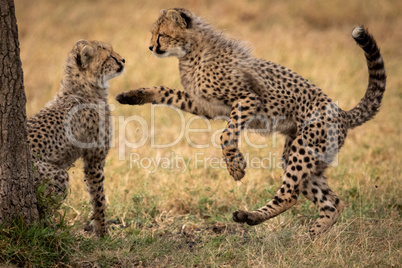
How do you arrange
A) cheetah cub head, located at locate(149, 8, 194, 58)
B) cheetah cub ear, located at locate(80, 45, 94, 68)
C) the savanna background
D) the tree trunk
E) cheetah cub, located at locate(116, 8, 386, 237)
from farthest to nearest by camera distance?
cheetah cub ear, located at locate(80, 45, 94, 68) → cheetah cub head, located at locate(149, 8, 194, 58) → cheetah cub, located at locate(116, 8, 386, 237) → the savanna background → the tree trunk

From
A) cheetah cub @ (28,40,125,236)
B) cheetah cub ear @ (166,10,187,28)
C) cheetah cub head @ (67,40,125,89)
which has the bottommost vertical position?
cheetah cub @ (28,40,125,236)

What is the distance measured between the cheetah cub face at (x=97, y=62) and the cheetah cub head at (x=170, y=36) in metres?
0.50

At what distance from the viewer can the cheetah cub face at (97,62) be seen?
4.19m

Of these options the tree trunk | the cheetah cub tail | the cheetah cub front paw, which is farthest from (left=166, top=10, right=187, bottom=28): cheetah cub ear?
the cheetah cub tail

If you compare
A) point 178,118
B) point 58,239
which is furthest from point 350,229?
point 178,118

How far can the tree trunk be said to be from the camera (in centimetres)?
296

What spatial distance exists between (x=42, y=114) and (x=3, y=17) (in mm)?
1037

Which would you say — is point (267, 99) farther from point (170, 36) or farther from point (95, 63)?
point (95, 63)

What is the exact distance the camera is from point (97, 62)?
4219 mm

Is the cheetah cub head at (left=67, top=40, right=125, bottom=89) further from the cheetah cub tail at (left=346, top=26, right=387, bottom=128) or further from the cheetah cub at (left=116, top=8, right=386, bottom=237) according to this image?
the cheetah cub tail at (left=346, top=26, right=387, bottom=128)

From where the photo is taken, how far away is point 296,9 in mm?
10617

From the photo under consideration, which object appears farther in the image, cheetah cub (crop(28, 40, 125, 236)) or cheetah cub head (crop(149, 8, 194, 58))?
cheetah cub head (crop(149, 8, 194, 58))

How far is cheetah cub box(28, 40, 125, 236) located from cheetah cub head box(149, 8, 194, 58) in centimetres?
52

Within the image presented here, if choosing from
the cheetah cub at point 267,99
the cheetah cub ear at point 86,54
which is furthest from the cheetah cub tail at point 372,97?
the cheetah cub ear at point 86,54
